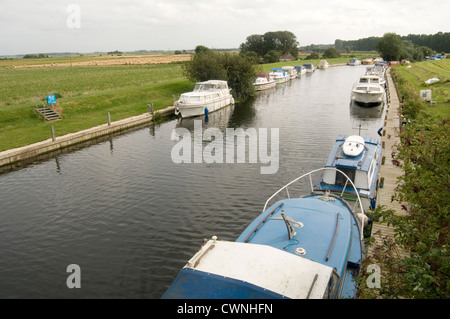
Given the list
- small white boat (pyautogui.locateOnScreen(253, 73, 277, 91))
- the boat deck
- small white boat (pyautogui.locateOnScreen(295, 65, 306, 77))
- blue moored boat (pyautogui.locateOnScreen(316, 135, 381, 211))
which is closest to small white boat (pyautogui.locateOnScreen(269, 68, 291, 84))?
small white boat (pyautogui.locateOnScreen(253, 73, 277, 91))

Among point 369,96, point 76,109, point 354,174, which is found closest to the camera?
point 354,174

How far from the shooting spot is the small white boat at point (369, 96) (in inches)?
1758

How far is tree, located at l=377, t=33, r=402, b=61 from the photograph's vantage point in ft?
402

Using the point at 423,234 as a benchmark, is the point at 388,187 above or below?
below

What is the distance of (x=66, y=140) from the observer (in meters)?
28.5

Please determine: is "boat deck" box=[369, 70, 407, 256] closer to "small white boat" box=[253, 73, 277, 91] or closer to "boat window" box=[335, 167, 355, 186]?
"boat window" box=[335, 167, 355, 186]

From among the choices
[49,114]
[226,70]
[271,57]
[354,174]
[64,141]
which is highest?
[271,57]

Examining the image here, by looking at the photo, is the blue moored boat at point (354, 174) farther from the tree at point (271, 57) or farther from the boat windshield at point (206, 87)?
the tree at point (271, 57)

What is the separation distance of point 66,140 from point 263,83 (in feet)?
142

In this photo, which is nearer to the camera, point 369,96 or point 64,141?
point 64,141

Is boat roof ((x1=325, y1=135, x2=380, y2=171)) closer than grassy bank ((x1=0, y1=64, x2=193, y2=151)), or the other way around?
boat roof ((x1=325, y1=135, x2=380, y2=171))

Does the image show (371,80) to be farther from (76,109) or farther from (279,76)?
(76,109)

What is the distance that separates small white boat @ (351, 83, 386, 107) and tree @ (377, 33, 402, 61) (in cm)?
9134

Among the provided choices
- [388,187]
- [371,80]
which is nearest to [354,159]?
[388,187]
